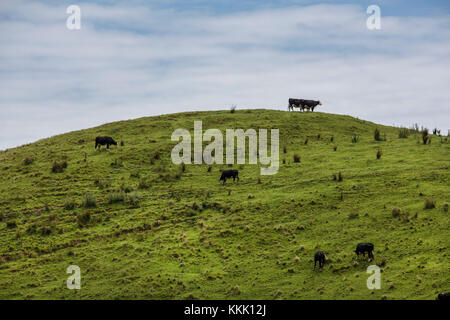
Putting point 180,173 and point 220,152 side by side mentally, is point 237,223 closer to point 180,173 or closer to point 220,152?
point 180,173

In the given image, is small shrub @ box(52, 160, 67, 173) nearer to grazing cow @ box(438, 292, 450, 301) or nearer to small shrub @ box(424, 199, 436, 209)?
small shrub @ box(424, 199, 436, 209)

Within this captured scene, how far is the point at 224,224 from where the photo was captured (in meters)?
34.2

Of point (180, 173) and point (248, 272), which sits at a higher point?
point (180, 173)

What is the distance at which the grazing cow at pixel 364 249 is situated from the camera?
27.4m

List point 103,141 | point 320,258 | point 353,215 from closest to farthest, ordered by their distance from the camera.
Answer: point 320,258 < point 353,215 < point 103,141

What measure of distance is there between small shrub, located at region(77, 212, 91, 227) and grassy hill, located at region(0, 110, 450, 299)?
0.29 feet

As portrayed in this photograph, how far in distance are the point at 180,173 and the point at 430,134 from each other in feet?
90.1

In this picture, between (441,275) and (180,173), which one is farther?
(180,173)

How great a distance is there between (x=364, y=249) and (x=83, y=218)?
18727mm

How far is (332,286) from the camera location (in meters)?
25.7

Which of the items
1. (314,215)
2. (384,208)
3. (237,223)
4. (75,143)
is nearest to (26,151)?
(75,143)

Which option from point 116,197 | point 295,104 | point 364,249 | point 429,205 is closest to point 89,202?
point 116,197

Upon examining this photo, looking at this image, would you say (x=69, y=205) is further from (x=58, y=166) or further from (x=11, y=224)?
(x=58, y=166)

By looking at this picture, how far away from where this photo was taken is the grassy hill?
→ 27094mm
